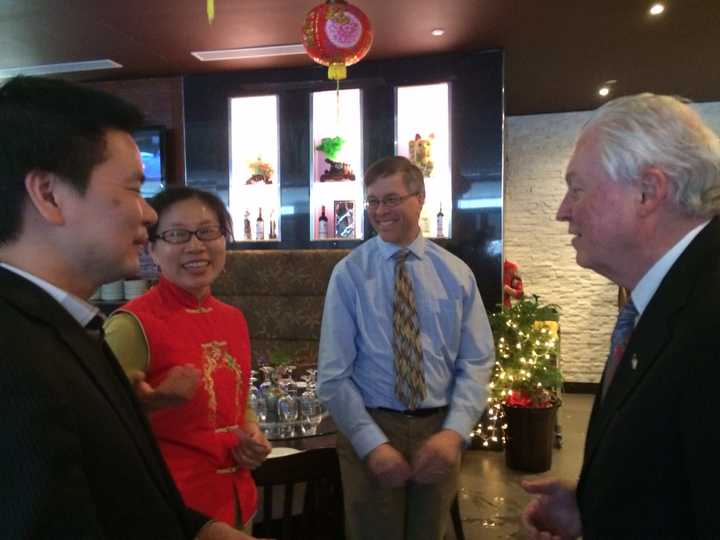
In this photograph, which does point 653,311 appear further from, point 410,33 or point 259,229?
point 259,229

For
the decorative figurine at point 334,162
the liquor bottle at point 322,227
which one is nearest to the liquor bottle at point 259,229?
the liquor bottle at point 322,227

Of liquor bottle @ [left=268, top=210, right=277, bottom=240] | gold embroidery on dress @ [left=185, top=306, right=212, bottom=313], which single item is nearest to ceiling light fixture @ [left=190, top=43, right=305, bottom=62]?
liquor bottle @ [left=268, top=210, right=277, bottom=240]

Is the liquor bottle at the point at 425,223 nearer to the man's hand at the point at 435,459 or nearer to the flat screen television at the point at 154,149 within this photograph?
the flat screen television at the point at 154,149

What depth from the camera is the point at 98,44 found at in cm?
421

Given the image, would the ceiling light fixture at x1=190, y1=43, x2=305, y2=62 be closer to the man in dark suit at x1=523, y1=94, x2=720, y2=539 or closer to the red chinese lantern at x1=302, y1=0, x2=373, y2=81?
the red chinese lantern at x1=302, y1=0, x2=373, y2=81

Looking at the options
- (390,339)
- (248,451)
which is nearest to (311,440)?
(390,339)

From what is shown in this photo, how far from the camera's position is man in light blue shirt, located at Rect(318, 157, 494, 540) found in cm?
183

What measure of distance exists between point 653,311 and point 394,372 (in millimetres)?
1042

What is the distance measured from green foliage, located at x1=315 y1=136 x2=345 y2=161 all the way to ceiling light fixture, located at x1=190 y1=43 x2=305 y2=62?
74 cm

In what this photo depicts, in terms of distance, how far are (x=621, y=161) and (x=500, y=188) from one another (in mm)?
3264

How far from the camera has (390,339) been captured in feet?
6.34

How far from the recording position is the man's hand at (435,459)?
176 centimetres

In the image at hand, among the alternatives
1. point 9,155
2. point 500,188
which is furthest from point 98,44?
point 9,155

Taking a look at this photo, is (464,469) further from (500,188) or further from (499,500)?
(500,188)
